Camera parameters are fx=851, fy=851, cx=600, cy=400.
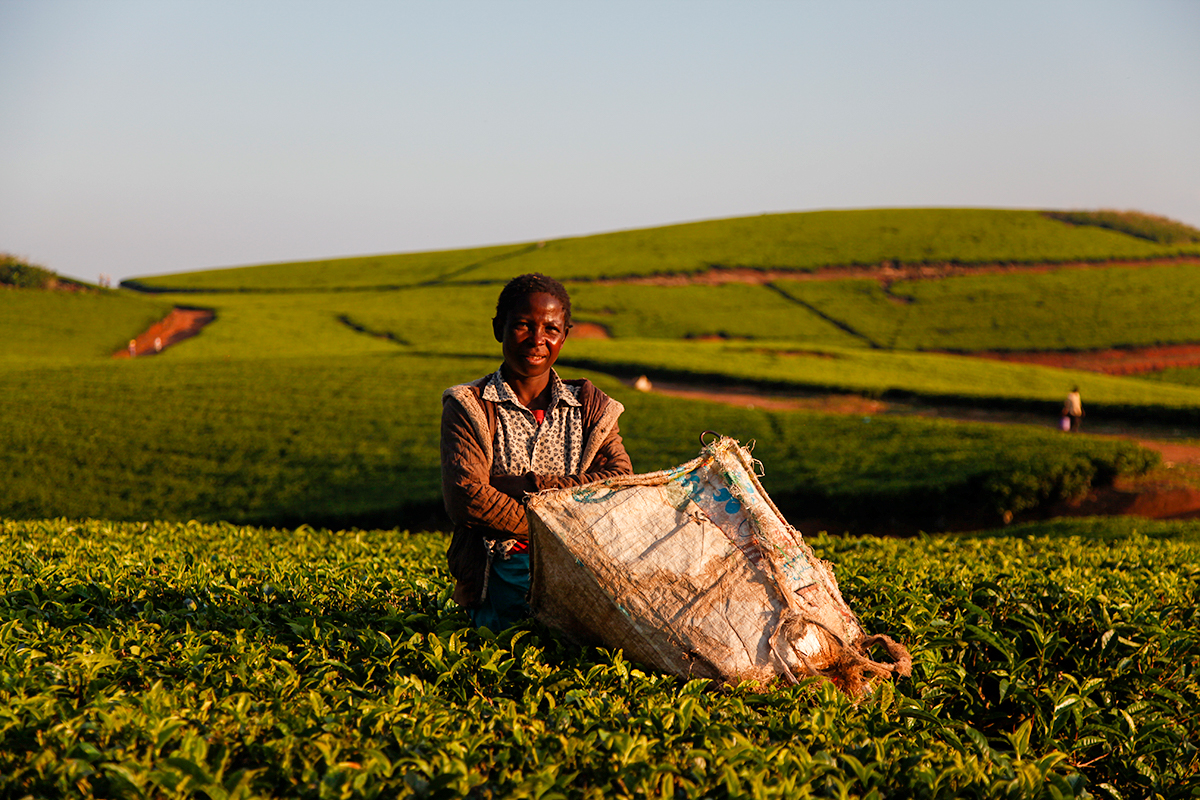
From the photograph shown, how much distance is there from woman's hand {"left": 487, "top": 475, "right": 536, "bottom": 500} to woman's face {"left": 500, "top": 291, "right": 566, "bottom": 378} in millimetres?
480

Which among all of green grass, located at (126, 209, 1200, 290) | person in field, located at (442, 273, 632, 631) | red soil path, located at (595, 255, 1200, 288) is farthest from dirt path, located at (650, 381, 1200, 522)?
green grass, located at (126, 209, 1200, 290)

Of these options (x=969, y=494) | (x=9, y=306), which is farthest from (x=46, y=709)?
(x=9, y=306)

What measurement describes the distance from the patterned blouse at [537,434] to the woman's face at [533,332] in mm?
125

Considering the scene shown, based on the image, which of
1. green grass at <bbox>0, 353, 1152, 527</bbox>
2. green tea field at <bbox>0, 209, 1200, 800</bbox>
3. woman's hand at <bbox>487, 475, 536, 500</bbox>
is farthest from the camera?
green grass at <bbox>0, 353, 1152, 527</bbox>

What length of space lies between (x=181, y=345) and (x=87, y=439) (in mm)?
24062

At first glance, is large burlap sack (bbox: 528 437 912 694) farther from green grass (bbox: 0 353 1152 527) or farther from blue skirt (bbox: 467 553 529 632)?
green grass (bbox: 0 353 1152 527)

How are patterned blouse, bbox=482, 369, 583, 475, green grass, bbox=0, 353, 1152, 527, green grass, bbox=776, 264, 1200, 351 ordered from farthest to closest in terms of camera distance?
green grass, bbox=776, 264, 1200, 351 < green grass, bbox=0, 353, 1152, 527 < patterned blouse, bbox=482, 369, 583, 475

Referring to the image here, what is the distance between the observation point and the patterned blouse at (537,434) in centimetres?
376

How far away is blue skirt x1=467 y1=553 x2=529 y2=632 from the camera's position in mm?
3732

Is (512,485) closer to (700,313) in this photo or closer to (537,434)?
(537,434)

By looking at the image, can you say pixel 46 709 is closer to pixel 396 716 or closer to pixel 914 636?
pixel 396 716

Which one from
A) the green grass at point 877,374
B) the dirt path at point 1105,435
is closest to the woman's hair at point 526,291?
the dirt path at point 1105,435

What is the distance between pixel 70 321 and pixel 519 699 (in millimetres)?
50517

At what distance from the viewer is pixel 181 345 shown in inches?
1618
